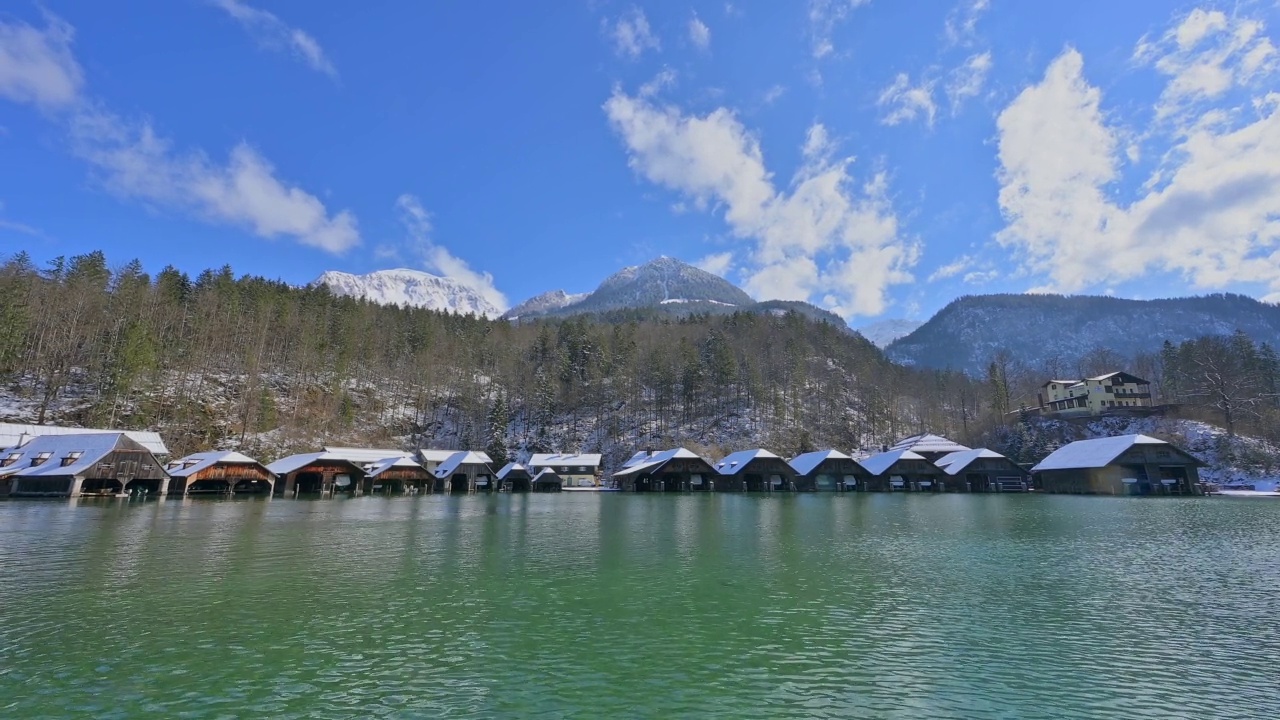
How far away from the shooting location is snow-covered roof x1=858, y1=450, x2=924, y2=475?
7838cm

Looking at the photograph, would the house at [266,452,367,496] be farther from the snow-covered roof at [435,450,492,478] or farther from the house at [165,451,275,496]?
the snow-covered roof at [435,450,492,478]

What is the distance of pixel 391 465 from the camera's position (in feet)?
239

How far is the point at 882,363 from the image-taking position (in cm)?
13325

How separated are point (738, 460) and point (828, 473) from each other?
498 inches

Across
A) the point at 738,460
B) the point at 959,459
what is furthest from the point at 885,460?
the point at 738,460

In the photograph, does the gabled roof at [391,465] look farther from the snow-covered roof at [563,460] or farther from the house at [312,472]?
the snow-covered roof at [563,460]

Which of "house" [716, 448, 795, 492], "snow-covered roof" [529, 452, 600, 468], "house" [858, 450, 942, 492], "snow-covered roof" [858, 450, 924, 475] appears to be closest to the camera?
"snow-covered roof" [858, 450, 924, 475]

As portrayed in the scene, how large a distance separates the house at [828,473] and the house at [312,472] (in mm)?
57501

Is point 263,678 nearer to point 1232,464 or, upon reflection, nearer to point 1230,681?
point 1230,681

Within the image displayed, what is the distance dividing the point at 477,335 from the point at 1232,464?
122698mm

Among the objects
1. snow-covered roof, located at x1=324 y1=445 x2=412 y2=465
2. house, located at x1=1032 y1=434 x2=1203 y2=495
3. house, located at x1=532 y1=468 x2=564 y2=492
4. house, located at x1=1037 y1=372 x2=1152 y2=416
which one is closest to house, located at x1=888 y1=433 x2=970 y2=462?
house, located at x1=1037 y1=372 x2=1152 y2=416

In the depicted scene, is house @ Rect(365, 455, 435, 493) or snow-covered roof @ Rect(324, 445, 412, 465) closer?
house @ Rect(365, 455, 435, 493)

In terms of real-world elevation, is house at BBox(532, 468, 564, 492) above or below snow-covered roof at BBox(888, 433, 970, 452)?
below

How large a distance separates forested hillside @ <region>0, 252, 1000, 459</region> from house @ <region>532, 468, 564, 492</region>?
35.9 feet
